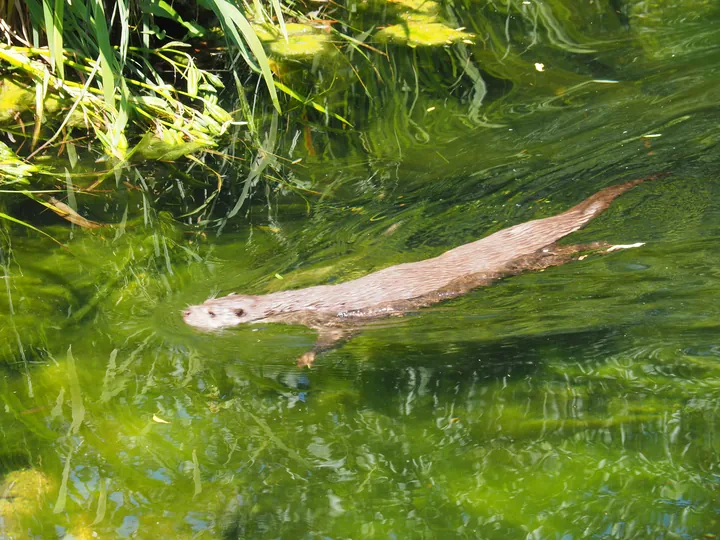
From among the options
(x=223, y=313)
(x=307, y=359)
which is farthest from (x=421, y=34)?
(x=307, y=359)

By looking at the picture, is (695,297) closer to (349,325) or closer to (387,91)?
(349,325)

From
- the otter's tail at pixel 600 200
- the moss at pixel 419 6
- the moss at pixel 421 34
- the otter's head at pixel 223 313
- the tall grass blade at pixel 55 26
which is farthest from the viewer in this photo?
the moss at pixel 419 6

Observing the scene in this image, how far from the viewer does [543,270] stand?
13.2 feet

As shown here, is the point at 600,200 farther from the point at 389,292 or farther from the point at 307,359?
the point at 307,359

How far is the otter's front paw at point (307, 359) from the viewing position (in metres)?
3.38

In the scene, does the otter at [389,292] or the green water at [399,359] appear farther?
the otter at [389,292]

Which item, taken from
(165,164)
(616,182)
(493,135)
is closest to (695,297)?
(616,182)

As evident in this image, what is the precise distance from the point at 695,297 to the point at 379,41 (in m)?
4.63

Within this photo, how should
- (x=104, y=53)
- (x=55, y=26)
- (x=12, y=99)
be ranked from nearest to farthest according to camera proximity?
(x=55, y=26) → (x=104, y=53) → (x=12, y=99)

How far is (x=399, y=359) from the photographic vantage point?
131 inches

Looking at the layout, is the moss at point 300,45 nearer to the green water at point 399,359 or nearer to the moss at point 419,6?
the green water at point 399,359

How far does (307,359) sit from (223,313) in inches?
23.6

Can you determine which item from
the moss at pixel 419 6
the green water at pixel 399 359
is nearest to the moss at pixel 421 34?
the moss at pixel 419 6

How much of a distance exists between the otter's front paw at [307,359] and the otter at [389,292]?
0.41 ft
